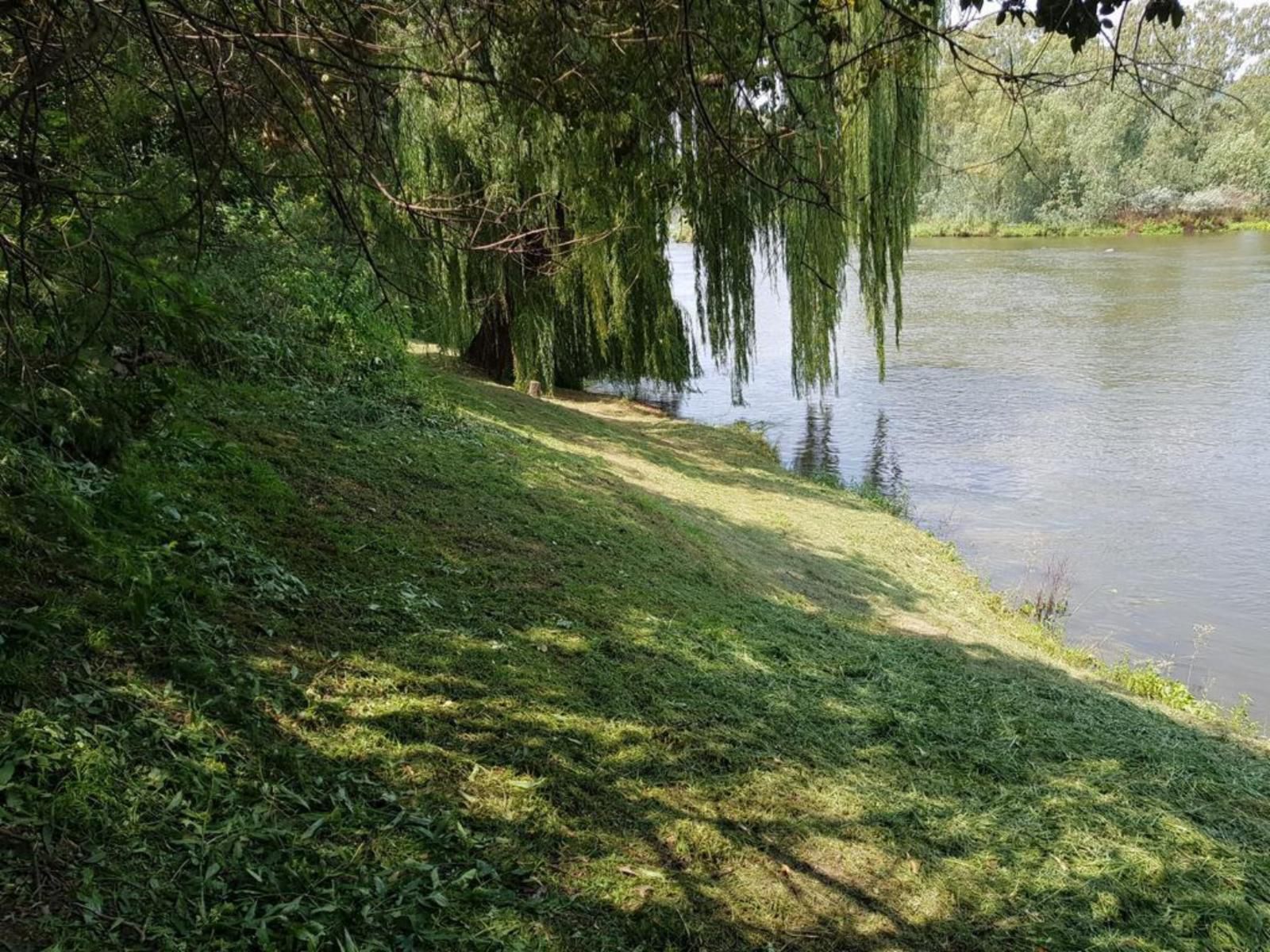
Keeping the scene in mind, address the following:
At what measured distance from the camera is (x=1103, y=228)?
4288 cm

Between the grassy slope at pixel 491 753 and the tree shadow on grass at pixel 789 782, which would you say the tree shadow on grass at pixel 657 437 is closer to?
the grassy slope at pixel 491 753

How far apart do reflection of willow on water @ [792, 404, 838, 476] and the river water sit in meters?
0.05

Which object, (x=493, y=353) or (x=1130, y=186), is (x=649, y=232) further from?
(x=1130, y=186)

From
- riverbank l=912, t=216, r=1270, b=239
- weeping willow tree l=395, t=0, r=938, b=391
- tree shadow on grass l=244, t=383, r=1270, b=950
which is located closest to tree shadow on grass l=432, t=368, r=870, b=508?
weeping willow tree l=395, t=0, r=938, b=391

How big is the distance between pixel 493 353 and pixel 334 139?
9.03m

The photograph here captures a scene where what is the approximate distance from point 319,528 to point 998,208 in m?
43.3

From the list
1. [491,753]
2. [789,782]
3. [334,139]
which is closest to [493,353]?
[334,139]

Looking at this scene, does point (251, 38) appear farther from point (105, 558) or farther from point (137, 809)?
point (137, 809)

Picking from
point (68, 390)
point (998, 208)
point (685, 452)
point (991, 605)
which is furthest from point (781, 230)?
point (998, 208)

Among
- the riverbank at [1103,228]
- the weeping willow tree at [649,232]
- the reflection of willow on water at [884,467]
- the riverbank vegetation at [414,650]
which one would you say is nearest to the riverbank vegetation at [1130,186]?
the riverbank at [1103,228]

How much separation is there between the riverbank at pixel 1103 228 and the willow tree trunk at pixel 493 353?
111ft

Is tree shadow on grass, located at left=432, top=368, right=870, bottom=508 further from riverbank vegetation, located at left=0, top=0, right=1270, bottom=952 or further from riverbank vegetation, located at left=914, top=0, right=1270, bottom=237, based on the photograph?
riverbank vegetation, located at left=914, top=0, right=1270, bottom=237

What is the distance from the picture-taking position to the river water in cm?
884

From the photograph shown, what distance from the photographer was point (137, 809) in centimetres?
223
